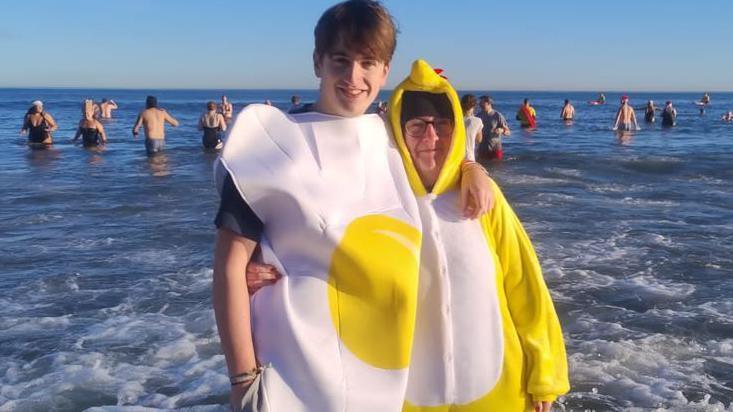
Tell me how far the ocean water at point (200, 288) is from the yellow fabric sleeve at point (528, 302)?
2666 millimetres

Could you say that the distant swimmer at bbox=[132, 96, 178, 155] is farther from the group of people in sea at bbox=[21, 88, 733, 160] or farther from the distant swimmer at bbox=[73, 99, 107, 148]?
the distant swimmer at bbox=[73, 99, 107, 148]

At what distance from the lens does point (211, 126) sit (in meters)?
21.3

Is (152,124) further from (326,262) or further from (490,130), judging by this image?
(326,262)

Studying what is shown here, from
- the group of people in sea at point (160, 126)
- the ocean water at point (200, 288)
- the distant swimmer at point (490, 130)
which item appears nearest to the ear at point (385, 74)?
the ocean water at point (200, 288)

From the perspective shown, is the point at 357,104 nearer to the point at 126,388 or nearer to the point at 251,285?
the point at 251,285

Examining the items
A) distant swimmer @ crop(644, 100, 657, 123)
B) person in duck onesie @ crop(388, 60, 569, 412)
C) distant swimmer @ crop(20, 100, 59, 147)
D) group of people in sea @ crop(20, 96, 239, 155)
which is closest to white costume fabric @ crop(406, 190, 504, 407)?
person in duck onesie @ crop(388, 60, 569, 412)

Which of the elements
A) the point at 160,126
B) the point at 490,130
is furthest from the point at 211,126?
the point at 490,130

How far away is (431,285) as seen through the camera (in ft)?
6.52

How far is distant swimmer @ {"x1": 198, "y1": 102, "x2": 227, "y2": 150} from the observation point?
69.1 feet

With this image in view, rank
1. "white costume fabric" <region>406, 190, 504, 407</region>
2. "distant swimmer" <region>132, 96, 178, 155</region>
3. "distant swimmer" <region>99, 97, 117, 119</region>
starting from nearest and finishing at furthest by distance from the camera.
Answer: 1. "white costume fabric" <region>406, 190, 504, 407</region>
2. "distant swimmer" <region>132, 96, 178, 155</region>
3. "distant swimmer" <region>99, 97, 117, 119</region>

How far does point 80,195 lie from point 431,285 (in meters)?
12.8

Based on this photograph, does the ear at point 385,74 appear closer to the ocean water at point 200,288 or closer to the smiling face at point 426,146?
the smiling face at point 426,146

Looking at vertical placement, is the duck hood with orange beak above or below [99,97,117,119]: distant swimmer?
above

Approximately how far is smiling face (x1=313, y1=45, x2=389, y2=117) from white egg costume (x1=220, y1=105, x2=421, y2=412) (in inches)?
2.0
